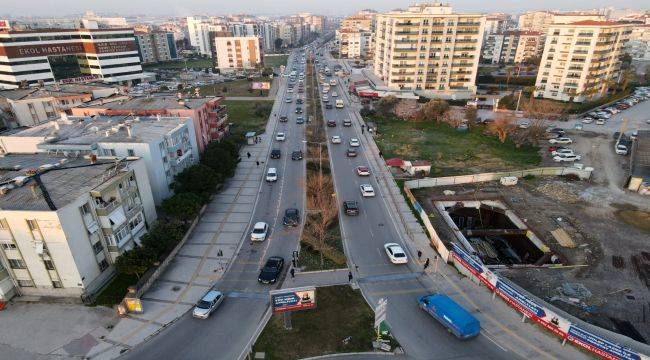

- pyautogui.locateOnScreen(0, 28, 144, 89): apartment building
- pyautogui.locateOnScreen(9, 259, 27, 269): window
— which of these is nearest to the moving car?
pyautogui.locateOnScreen(9, 259, 27, 269): window

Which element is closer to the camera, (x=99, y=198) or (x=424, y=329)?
(x=424, y=329)

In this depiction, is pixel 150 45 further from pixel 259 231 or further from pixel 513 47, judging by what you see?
pixel 259 231

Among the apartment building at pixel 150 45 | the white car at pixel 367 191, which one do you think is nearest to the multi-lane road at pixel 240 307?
the white car at pixel 367 191

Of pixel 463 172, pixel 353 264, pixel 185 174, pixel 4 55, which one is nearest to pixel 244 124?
pixel 185 174

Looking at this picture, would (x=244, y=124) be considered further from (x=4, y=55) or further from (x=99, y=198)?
(x=4, y=55)

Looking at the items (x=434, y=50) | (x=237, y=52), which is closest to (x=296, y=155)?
(x=434, y=50)

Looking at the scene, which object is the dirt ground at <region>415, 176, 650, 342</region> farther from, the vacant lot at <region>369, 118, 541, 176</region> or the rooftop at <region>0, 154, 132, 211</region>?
the rooftop at <region>0, 154, 132, 211</region>
